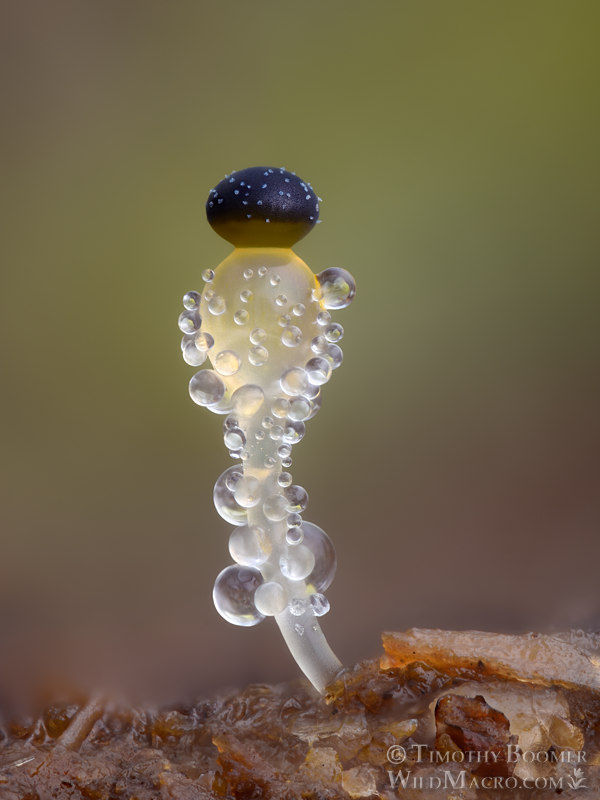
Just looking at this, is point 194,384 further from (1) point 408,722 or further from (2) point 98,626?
(2) point 98,626

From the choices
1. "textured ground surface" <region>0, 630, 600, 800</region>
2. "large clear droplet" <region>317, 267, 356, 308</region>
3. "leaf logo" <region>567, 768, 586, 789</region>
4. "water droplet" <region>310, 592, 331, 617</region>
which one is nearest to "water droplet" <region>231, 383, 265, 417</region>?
"large clear droplet" <region>317, 267, 356, 308</region>

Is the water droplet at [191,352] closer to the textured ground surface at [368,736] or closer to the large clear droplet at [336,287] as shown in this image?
the large clear droplet at [336,287]

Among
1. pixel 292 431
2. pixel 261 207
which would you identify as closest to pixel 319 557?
pixel 292 431

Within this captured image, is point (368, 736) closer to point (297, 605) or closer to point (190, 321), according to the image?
point (297, 605)

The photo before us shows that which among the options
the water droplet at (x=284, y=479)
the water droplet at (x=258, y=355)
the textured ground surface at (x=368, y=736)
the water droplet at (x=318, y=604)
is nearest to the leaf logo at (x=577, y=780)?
the textured ground surface at (x=368, y=736)

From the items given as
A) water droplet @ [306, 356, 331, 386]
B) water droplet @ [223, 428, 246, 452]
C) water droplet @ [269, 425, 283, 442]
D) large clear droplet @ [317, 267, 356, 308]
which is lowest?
water droplet @ [223, 428, 246, 452]

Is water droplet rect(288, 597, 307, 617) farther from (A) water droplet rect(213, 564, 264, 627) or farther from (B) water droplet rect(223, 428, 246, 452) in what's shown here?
(B) water droplet rect(223, 428, 246, 452)

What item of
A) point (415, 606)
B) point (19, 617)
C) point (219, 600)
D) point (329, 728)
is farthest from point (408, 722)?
point (19, 617)
